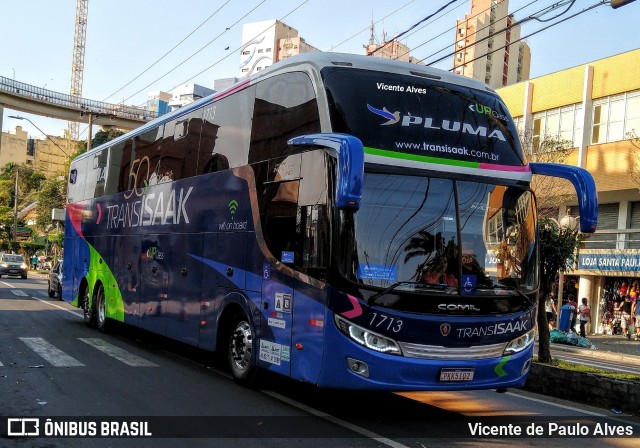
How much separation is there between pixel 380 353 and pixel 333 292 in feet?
2.60

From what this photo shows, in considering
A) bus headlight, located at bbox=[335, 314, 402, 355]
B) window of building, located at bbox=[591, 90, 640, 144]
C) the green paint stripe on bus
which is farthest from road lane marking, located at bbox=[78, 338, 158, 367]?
window of building, located at bbox=[591, 90, 640, 144]

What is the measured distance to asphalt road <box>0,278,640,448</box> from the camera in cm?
672

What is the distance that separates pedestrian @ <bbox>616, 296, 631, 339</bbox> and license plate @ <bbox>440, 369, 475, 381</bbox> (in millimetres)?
23081

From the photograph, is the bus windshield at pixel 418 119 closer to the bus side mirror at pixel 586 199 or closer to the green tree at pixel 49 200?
the bus side mirror at pixel 586 199

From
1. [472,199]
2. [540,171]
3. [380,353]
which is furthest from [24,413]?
[540,171]

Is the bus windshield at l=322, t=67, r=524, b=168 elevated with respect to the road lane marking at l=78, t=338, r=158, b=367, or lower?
elevated

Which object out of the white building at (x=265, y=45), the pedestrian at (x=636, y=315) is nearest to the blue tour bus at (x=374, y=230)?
the pedestrian at (x=636, y=315)

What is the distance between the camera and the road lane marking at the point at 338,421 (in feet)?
→ 22.1

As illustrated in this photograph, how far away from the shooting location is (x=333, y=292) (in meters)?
7.22

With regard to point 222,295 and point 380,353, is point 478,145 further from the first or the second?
point 222,295

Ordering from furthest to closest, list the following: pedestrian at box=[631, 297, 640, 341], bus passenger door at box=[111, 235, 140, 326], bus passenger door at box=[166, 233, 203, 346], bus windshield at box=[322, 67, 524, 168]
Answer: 1. pedestrian at box=[631, 297, 640, 341]
2. bus passenger door at box=[111, 235, 140, 326]
3. bus passenger door at box=[166, 233, 203, 346]
4. bus windshield at box=[322, 67, 524, 168]

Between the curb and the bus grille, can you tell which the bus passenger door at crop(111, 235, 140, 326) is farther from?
the curb

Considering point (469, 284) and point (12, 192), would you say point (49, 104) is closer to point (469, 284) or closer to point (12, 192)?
point (12, 192)

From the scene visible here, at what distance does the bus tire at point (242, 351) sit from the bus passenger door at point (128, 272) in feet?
13.6
